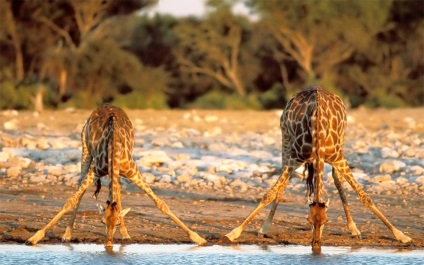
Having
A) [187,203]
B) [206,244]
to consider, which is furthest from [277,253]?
[187,203]

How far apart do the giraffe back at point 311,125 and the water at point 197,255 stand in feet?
2.70

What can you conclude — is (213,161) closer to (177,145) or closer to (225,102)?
(177,145)

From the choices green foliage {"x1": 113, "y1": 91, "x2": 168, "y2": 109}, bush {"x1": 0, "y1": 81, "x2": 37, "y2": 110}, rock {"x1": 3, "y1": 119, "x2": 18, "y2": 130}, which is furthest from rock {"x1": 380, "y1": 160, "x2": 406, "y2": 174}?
green foliage {"x1": 113, "y1": 91, "x2": 168, "y2": 109}

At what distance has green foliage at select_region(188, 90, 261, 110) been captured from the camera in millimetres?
30833

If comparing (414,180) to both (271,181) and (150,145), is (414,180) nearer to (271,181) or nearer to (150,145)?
(271,181)

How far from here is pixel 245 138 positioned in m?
17.0

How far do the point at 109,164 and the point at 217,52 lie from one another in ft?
96.5

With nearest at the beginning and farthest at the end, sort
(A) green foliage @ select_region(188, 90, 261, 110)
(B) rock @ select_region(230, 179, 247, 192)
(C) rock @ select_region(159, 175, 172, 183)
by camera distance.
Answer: (B) rock @ select_region(230, 179, 247, 192)
(C) rock @ select_region(159, 175, 172, 183)
(A) green foliage @ select_region(188, 90, 261, 110)

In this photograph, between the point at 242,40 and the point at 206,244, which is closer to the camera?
the point at 206,244

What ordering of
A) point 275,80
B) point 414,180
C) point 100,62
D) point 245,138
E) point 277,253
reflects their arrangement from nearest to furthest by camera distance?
point 277,253 < point 414,180 < point 245,138 < point 100,62 < point 275,80

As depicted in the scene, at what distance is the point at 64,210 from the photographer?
885 centimetres

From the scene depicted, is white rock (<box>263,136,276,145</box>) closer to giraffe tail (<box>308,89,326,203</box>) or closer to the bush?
giraffe tail (<box>308,89,326,203</box>)

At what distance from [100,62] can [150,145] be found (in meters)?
15.2

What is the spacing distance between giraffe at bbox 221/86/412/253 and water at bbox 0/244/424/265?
29 cm
